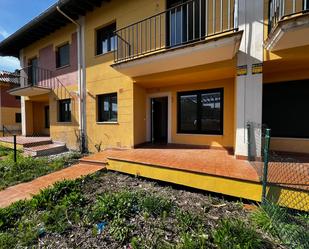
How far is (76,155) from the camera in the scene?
837 centimetres

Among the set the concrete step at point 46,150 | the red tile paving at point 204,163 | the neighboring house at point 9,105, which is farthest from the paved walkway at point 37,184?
the neighboring house at point 9,105

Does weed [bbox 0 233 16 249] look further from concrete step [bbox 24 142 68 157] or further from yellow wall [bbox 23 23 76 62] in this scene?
yellow wall [bbox 23 23 76 62]

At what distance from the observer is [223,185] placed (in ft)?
12.3

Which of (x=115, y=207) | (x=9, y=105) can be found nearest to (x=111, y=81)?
(x=115, y=207)

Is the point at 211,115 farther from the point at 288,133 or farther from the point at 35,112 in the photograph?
the point at 35,112

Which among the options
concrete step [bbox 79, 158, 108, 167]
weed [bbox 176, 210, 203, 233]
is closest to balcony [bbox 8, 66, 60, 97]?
concrete step [bbox 79, 158, 108, 167]

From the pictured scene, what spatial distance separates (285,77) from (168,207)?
5.29 meters

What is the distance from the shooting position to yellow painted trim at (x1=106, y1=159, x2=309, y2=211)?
3105 millimetres

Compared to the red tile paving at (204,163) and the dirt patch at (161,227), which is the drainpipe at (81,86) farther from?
the dirt patch at (161,227)

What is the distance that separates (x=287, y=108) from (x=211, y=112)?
2317mm

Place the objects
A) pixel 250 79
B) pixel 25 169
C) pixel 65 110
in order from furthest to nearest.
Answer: pixel 65 110 → pixel 25 169 → pixel 250 79

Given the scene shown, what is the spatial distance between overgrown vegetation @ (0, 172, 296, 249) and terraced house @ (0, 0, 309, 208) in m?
2.28

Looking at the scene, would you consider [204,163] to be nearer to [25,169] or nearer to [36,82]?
[25,169]

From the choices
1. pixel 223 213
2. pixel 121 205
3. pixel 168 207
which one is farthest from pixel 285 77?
pixel 121 205
